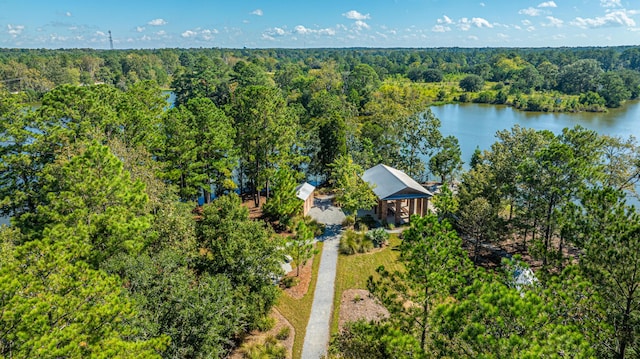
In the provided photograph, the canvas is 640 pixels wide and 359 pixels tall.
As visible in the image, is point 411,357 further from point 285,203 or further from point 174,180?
point 174,180

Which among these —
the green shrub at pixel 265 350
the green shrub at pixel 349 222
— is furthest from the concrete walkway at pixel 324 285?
the green shrub at pixel 265 350

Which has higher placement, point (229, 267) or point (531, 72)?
point (531, 72)

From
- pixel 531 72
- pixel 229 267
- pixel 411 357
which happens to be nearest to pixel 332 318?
Answer: pixel 229 267

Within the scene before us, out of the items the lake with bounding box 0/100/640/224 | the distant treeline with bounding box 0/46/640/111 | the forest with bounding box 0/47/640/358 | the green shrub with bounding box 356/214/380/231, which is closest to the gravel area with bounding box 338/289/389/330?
the forest with bounding box 0/47/640/358

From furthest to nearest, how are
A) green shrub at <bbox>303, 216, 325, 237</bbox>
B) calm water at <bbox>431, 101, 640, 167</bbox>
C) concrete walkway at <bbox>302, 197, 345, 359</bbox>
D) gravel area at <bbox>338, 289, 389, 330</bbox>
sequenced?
calm water at <bbox>431, 101, 640, 167</bbox>, green shrub at <bbox>303, 216, 325, 237</bbox>, gravel area at <bbox>338, 289, 389, 330</bbox>, concrete walkway at <bbox>302, 197, 345, 359</bbox>

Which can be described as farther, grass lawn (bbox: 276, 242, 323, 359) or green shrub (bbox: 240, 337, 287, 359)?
grass lawn (bbox: 276, 242, 323, 359)

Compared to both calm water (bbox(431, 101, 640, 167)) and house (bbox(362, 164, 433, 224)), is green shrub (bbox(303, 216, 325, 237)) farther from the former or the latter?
calm water (bbox(431, 101, 640, 167))

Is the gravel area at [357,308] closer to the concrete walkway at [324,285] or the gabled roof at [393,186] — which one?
the concrete walkway at [324,285]

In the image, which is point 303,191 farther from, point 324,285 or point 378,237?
point 324,285
